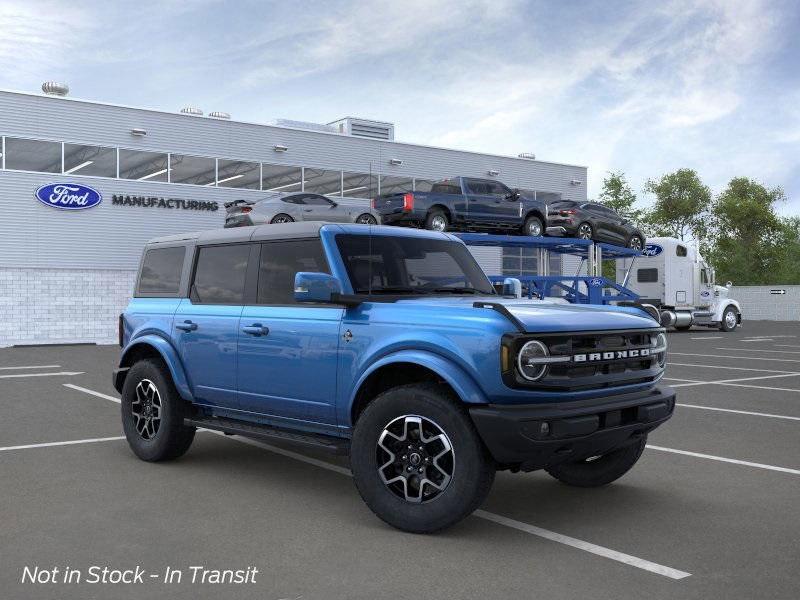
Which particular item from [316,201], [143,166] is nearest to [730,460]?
[316,201]

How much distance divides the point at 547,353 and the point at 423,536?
1.30 m

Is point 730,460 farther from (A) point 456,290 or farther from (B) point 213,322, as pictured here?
(B) point 213,322

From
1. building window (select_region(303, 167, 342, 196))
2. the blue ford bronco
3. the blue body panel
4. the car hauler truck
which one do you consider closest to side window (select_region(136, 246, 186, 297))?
the blue ford bronco

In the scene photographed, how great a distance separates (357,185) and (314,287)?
1126 inches

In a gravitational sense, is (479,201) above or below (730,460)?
above

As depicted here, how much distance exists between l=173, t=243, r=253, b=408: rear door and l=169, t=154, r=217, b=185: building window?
2360 cm

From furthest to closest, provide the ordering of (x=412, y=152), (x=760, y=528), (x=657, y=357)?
1. (x=412, y=152)
2. (x=657, y=357)
3. (x=760, y=528)

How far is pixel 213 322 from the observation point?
21.3 ft

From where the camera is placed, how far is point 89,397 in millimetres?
11516

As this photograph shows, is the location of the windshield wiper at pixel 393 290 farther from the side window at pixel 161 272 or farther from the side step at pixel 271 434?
the side window at pixel 161 272

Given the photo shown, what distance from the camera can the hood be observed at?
15.9ft

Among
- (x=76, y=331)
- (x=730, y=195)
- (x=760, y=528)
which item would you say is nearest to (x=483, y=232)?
(x=76, y=331)

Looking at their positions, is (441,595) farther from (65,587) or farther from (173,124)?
(173,124)

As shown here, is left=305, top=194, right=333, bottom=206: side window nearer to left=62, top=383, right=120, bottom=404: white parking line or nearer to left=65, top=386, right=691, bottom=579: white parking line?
left=62, top=383, right=120, bottom=404: white parking line
